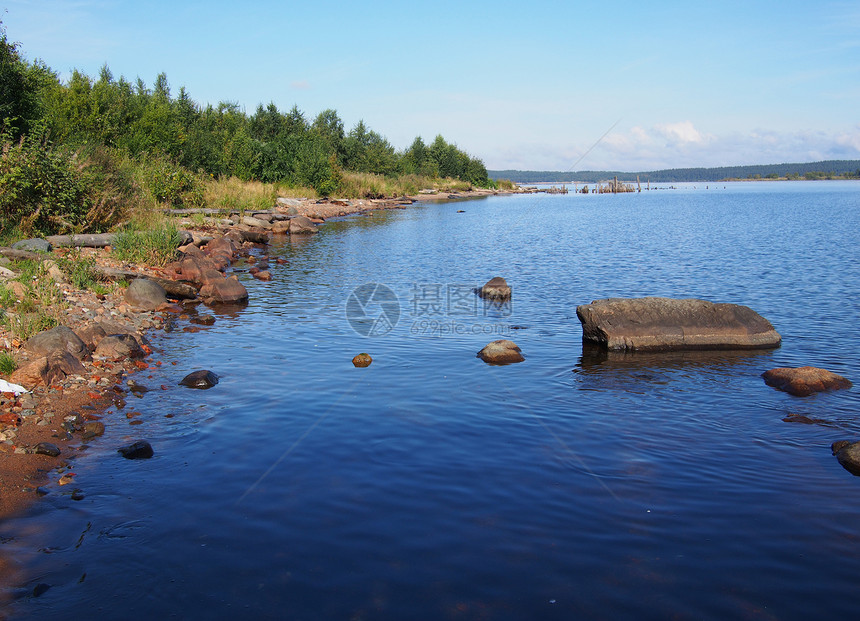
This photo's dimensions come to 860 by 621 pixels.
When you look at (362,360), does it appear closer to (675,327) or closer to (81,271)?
(675,327)

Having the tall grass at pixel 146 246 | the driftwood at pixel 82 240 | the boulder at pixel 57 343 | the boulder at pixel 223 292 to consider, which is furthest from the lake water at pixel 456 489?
the driftwood at pixel 82 240

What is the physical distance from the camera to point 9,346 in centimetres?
986

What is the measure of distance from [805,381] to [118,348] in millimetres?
11296

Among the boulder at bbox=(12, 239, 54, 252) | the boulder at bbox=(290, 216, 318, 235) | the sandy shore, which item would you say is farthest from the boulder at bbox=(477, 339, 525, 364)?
the boulder at bbox=(290, 216, 318, 235)

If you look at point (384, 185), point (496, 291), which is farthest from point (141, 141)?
point (384, 185)

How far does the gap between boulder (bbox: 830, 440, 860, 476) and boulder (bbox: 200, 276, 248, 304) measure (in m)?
14.0

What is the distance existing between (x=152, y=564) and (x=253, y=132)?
6101 centimetres

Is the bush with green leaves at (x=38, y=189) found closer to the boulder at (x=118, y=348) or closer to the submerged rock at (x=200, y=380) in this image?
the boulder at (x=118, y=348)

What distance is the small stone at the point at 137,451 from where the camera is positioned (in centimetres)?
765

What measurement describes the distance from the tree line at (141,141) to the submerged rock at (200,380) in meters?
9.71

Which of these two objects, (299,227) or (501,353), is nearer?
(501,353)

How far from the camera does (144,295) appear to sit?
15.5 m

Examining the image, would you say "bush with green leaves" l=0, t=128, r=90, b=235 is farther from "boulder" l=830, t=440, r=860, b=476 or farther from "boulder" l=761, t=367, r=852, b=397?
"boulder" l=830, t=440, r=860, b=476

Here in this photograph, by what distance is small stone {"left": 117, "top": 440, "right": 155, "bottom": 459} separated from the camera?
765cm
